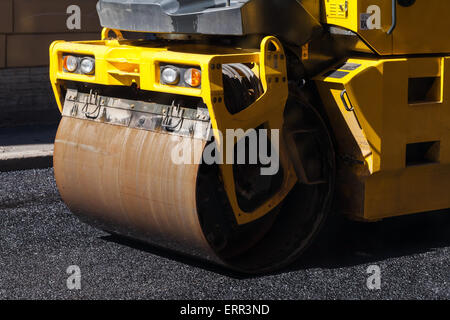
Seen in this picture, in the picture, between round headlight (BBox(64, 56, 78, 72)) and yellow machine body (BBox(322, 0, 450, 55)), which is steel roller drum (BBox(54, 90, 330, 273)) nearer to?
round headlight (BBox(64, 56, 78, 72))

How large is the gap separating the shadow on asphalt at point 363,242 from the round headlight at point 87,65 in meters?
1.15

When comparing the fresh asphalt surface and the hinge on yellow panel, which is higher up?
the hinge on yellow panel

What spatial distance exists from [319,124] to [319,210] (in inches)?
20.8

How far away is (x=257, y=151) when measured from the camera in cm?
550

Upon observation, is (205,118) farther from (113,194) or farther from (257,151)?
(113,194)

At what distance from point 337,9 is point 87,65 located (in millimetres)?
1525

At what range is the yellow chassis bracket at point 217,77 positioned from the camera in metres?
5.08

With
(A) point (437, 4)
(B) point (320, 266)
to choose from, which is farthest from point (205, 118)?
(A) point (437, 4)

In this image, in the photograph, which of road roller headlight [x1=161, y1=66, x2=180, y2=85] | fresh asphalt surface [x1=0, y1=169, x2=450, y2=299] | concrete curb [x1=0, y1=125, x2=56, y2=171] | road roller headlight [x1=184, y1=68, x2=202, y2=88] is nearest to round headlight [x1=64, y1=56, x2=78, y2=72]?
road roller headlight [x1=161, y1=66, x2=180, y2=85]

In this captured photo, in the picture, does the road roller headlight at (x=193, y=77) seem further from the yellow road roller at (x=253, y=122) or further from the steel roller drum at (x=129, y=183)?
the steel roller drum at (x=129, y=183)

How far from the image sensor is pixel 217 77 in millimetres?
5078

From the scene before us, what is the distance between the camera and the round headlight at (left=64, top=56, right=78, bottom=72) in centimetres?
589

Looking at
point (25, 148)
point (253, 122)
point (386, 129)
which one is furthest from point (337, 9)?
point (25, 148)

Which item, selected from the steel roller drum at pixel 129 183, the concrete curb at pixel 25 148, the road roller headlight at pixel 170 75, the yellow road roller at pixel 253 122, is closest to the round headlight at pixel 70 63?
the yellow road roller at pixel 253 122
